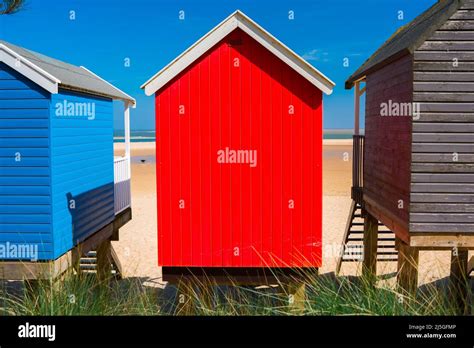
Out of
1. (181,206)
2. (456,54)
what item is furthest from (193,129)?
(456,54)

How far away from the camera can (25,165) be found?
329 inches

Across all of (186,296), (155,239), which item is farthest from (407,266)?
(155,239)

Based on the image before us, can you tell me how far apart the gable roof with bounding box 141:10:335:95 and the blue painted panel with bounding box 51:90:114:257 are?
7.04 feet

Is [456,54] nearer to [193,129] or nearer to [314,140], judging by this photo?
[314,140]

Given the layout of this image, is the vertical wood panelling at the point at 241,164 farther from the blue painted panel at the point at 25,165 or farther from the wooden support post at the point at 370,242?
the wooden support post at the point at 370,242

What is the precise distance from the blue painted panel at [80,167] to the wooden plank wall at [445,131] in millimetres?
6665

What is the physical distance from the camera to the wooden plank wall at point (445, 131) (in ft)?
26.5

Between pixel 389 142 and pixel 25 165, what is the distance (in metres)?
7.48

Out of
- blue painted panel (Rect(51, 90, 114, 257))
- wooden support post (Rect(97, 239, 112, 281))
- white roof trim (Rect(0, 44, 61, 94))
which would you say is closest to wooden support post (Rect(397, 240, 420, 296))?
blue painted panel (Rect(51, 90, 114, 257))

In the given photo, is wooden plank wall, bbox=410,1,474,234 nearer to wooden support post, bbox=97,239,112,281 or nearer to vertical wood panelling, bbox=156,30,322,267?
vertical wood panelling, bbox=156,30,322,267

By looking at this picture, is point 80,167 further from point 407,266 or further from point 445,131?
point 445,131
